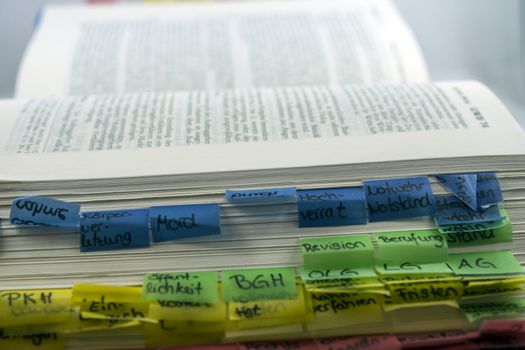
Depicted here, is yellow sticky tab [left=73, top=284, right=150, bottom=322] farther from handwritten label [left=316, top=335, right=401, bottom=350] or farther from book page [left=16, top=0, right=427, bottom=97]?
book page [left=16, top=0, right=427, bottom=97]

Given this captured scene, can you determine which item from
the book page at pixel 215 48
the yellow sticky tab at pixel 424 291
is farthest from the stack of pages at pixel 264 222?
the book page at pixel 215 48

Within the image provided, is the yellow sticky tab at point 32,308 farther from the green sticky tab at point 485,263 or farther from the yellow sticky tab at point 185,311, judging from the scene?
the green sticky tab at point 485,263

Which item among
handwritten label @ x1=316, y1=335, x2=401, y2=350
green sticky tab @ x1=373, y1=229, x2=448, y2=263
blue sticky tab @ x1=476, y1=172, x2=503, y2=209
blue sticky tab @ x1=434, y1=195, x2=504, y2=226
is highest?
blue sticky tab @ x1=476, y1=172, x2=503, y2=209

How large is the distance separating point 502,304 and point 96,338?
0.23 m

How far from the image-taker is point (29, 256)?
339mm

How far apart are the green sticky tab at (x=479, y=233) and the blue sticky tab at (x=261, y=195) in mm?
93

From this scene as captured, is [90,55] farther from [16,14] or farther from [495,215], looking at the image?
[495,215]

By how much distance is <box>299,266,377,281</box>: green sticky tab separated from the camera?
1.10 ft

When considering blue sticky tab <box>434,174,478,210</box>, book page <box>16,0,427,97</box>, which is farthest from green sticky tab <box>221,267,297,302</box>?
book page <box>16,0,427,97</box>

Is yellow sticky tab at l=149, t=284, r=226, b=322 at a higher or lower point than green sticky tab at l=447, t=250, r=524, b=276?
higher

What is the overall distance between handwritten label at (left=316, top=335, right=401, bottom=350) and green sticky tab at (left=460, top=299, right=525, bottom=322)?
45 mm

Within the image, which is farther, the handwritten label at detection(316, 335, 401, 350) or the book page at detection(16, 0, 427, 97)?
the book page at detection(16, 0, 427, 97)

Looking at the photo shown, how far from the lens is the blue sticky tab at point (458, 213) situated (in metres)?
0.35

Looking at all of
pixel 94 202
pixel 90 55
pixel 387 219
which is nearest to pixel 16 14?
pixel 90 55
